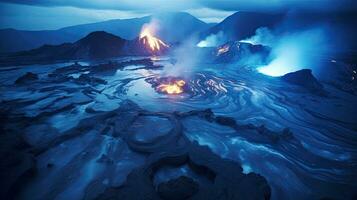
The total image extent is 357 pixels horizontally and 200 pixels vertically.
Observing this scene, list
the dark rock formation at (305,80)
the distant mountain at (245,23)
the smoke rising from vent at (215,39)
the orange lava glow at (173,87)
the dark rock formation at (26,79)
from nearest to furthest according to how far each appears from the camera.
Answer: the orange lava glow at (173,87), the dark rock formation at (305,80), the dark rock formation at (26,79), the distant mountain at (245,23), the smoke rising from vent at (215,39)

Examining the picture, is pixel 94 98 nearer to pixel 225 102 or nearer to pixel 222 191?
pixel 225 102

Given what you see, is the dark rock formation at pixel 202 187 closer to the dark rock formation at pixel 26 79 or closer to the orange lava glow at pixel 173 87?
the orange lava glow at pixel 173 87

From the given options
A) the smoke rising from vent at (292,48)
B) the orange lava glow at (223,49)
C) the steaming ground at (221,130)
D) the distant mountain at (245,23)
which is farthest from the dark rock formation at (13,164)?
the distant mountain at (245,23)

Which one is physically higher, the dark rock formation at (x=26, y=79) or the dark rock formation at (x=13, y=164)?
the dark rock formation at (x=13, y=164)

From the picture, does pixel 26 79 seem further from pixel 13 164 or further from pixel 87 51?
pixel 87 51

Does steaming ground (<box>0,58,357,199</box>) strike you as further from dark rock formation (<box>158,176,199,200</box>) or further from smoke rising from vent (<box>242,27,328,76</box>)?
smoke rising from vent (<box>242,27,328,76</box>)

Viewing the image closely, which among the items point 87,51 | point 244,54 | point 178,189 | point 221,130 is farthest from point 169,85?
point 87,51
